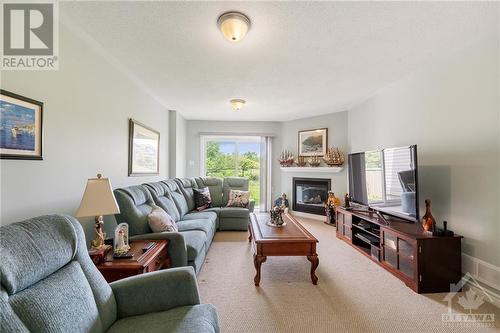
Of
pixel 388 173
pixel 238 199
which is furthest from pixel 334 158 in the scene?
pixel 238 199

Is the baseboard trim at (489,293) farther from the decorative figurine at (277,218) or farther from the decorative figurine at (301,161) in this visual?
the decorative figurine at (301,161)

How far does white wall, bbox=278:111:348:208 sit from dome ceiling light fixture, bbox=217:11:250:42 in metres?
3.67

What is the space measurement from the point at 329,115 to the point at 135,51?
407 centimetres

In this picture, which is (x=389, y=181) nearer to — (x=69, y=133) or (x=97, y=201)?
(x=97, y=201)

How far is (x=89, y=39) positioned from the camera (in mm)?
2141

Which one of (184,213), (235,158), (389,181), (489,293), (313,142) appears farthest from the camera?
(235,158)

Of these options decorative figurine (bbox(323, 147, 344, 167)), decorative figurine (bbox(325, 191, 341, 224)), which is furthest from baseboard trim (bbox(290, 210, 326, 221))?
decorative figurine (bbox(323, 147, 344, 167))

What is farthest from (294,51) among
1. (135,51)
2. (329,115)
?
(329,115)

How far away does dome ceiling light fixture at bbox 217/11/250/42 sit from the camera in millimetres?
1771

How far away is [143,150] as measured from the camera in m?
3.53

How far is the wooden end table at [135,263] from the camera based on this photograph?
1.58 metres

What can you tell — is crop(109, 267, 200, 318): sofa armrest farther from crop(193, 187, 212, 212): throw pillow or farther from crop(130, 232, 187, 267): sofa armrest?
crop(193, 187, 212, 212): throw pillow

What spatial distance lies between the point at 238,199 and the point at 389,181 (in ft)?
8.90

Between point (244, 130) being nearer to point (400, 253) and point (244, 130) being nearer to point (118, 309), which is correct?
point (400, 253)
